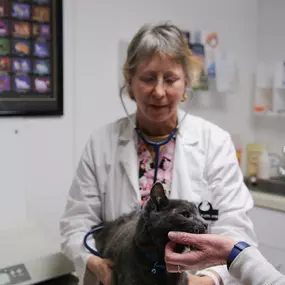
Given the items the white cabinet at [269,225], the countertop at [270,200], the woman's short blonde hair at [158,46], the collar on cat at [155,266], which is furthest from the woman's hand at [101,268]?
the countertop at [270,200]

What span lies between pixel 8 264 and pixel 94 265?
1.10ft

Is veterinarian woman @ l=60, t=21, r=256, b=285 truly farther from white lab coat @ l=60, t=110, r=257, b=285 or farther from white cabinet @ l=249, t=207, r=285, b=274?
white cabinet @ l=249, t=207, r=285, b=274

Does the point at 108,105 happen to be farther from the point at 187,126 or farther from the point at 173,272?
the point at 173,272

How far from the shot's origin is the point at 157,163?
3.90ft

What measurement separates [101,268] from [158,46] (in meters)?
0.64

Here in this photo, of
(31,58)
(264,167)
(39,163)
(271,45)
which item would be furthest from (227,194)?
(271,45)

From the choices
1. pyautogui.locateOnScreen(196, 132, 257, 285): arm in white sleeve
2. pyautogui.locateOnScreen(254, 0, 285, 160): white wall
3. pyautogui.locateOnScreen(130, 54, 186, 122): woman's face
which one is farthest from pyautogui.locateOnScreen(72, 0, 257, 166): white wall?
pyautogui.locateOnScreen(196, 132, 257, 285): arm in white sleeve

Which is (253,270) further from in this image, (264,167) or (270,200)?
(264,167)

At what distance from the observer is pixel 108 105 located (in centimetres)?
193

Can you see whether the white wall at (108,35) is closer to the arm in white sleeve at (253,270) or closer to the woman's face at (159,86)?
the woman's face at (159,86)

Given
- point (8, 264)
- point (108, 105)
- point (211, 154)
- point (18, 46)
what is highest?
point (18, 46)

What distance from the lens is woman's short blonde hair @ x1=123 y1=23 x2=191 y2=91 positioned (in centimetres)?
118

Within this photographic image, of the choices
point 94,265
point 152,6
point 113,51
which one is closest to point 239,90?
point 152,6

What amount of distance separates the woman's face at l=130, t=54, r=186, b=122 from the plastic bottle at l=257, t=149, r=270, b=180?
4.18 ft
